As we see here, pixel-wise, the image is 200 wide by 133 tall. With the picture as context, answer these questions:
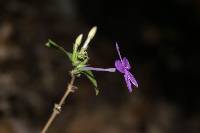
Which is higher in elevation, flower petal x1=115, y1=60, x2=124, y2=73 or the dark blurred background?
flower petal x1=115, y1=60, x2=124, y2=73

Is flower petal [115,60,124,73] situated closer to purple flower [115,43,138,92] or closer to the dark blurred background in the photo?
purple flower [115,43,138,92]

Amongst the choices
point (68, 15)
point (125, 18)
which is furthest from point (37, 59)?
point (125, 18)

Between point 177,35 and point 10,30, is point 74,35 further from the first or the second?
point 177,35

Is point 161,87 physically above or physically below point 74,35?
below

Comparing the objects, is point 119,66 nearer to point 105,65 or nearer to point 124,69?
point 124,69

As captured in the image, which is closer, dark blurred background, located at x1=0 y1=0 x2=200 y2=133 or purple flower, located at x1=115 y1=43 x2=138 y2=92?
purple flower, located at x1=115 y1=43 x2=138 y2=92

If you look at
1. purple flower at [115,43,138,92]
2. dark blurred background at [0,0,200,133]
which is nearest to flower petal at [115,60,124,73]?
purple flower at [115,43,138,92]

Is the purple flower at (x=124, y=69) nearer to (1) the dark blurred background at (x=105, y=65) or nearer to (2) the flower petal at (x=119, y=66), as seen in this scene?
(2) the flower petal at (x=119, y=66)

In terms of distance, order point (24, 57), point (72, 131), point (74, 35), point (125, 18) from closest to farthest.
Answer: point (72, 131)
point (24, 57)
point (74, 35)
point (125, 18)
